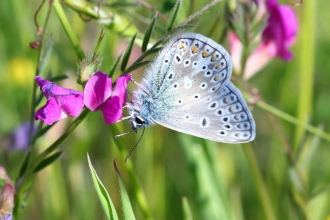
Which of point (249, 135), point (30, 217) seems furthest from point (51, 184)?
point (249, 135)

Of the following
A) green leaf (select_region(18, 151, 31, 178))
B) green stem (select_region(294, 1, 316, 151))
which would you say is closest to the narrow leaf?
green leaf (select_region(18, 151, 31, 178))

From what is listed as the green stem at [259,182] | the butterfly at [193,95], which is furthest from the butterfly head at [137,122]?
the green stem at [259,182]

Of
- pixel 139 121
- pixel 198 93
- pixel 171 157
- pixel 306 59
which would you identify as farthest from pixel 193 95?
pixel 171 157

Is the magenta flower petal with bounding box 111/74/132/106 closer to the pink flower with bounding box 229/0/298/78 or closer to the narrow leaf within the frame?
the narrow leaf

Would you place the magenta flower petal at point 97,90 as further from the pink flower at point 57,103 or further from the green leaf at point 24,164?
the green leaf at point 24,164

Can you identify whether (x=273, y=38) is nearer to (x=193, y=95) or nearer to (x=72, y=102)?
(x=193, y=95)

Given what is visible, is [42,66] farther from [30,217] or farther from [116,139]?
[30,217]
